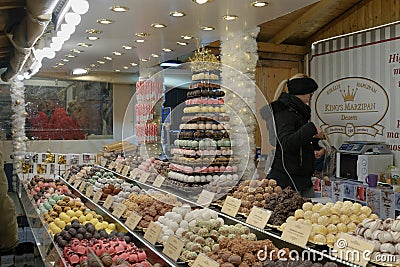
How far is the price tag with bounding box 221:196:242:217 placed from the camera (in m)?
2.86

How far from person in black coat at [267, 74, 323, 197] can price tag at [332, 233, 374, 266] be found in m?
1.33

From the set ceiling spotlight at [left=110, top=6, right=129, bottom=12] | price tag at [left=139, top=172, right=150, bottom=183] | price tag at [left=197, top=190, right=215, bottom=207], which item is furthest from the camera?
ceiling spotlight at [left=110, top=6, right=129, bottom=12]

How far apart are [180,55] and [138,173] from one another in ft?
11.3

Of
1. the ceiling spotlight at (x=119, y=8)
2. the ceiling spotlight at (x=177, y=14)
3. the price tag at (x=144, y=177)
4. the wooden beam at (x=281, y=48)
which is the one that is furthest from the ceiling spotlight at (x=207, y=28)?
the wooden beam at (x=281, y=48)

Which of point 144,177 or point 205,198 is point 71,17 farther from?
point 205,198

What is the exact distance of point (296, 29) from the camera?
25.0ft

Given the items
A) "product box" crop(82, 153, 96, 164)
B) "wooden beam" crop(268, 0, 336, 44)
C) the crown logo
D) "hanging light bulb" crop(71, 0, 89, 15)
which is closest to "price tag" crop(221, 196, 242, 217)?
"hanging light bulb" crop(71, 0, 89, 15)

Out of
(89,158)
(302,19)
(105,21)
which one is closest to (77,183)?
(89,158)

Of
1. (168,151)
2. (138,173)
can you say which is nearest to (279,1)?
(168,151)

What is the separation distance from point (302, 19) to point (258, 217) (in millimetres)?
5475

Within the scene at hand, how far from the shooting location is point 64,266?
2570 millimetres

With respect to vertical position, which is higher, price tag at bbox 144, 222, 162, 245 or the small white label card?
the small white label card

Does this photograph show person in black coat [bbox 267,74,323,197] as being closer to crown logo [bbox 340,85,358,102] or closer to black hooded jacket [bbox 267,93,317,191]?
black hooded jacket [bbox 267,93,317,191]

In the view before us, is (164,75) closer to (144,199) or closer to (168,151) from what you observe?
(168,151)
